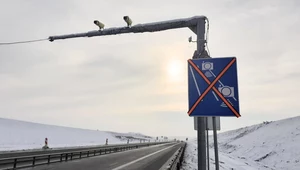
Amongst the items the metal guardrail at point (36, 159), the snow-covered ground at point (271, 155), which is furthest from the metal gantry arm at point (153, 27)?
the snow-covered ground at point (271, 155)

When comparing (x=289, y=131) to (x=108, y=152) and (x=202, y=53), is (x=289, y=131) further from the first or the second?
(x=202, y=53)

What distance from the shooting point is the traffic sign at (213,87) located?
4.69 meters

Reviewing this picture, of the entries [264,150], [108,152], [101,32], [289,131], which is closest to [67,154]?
[108,152]

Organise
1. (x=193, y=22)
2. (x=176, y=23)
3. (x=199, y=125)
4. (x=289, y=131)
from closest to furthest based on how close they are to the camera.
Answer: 1. (x=199, y=125)
2. (x=193, y=22)
3. (x=176, y=23)
4. (x=289, y=131)

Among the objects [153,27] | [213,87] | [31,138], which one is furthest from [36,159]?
[31,138]

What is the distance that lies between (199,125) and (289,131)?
5064 cm

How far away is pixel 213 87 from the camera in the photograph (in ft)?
15.7

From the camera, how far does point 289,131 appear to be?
163ft

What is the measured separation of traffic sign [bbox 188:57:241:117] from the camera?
15.4 ft

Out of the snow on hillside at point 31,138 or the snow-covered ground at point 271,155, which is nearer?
the snow-covered ground at point 271,155

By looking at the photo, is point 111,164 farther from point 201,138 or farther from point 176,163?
point 201,138

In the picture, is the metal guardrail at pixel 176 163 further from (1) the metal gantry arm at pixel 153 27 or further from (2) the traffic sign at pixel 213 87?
(2) the traffic sign at pixel 213 87

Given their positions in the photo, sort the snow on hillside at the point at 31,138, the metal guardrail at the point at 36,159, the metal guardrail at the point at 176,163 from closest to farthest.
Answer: the metal guardrail at the point at 176,163, the metal guardrail at the point at 36,159, the snow on hillside at the point at 31,138

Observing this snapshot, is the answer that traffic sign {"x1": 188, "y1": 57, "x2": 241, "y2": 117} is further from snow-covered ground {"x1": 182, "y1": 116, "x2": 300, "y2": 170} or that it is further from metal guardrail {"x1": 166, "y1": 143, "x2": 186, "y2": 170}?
snow-covered ground {"x1": 182, "y1": 116, "x2": 300, "y2": 170}
